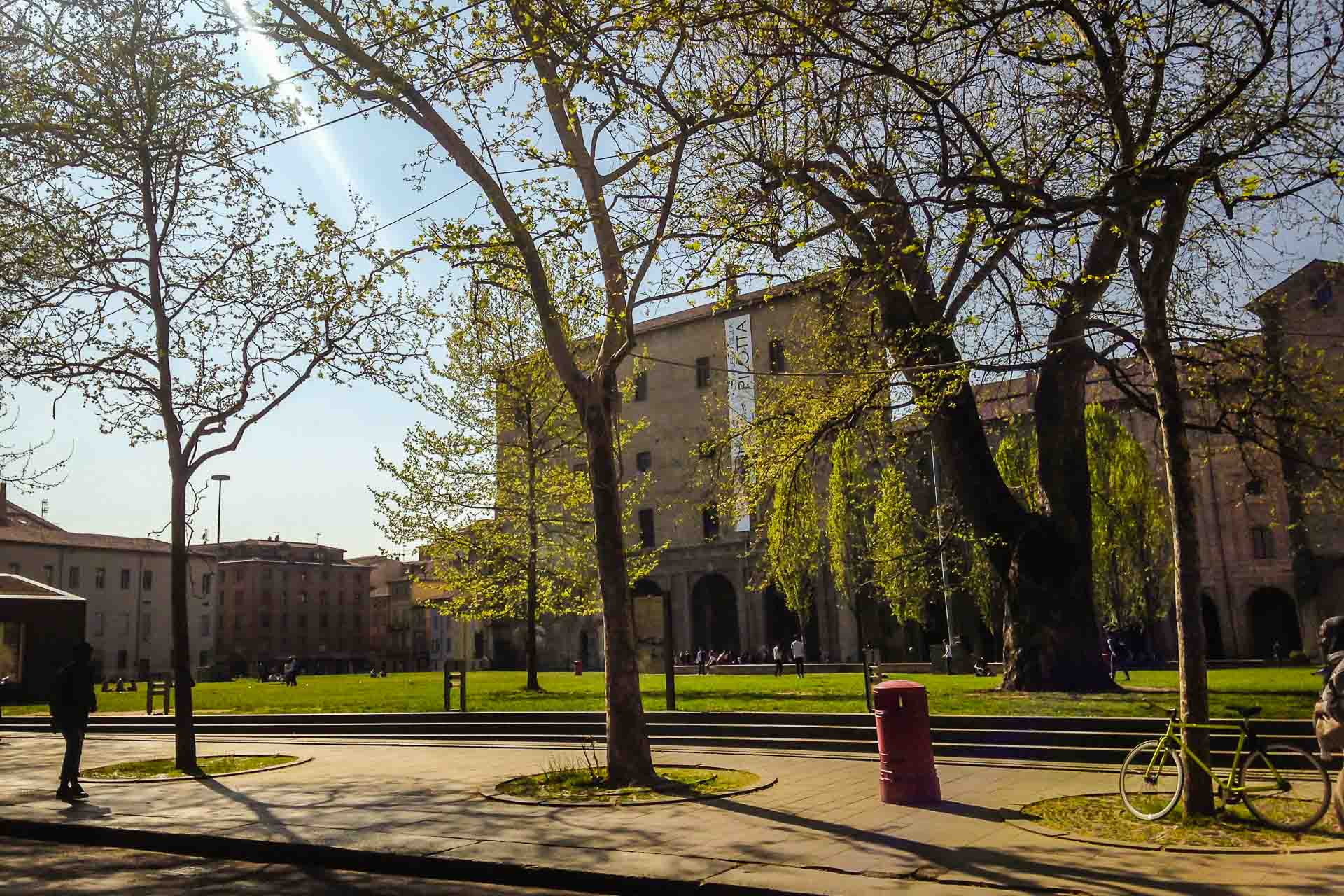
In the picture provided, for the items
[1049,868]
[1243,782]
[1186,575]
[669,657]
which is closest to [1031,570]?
[669,657]

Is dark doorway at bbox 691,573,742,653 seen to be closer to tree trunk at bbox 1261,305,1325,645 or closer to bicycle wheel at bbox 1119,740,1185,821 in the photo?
tree trunk at bbox 1261,305,1325,645

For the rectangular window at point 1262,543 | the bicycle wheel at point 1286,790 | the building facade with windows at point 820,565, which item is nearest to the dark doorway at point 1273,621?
the building facade with windows at point 820,565

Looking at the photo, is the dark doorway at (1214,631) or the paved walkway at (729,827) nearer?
the paved walkway at (729,827)

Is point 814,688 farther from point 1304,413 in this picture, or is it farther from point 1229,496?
point 1229,496

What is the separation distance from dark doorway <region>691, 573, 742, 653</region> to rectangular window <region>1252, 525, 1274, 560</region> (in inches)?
970

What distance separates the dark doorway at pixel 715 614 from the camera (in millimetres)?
52844

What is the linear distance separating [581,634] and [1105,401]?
30808 millimetres

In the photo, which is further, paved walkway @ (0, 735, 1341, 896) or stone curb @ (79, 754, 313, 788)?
stone curb @ (79, 754, 313, 788)

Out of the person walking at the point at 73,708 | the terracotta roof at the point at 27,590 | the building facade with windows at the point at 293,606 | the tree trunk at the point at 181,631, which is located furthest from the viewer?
the building facade with windows at the point at 293,606

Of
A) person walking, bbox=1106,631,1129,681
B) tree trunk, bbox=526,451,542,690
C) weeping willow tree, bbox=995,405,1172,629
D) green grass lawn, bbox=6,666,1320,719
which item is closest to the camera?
green grass lawn, bbox=6,666,1320,719

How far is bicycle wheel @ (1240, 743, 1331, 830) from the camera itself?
7059mm

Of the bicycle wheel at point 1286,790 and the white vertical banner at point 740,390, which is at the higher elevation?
the white vertical banner at point 740,390

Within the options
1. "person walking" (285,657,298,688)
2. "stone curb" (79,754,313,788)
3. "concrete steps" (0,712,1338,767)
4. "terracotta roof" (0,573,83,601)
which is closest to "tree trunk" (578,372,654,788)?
"concrete steps" (0,712,1338,767)

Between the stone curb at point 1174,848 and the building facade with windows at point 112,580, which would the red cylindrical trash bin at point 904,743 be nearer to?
the stone curb at point 1174,848
